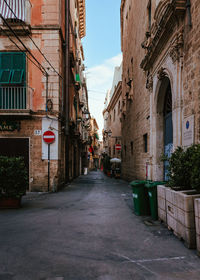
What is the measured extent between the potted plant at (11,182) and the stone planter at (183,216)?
4.78 meters

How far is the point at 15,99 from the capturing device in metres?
12.8

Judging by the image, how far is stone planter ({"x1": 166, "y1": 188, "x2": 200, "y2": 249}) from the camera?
418 cm

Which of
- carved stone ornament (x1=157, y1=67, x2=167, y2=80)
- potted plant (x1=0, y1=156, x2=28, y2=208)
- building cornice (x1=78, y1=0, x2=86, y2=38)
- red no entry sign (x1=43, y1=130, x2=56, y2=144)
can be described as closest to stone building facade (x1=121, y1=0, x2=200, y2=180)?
carved stone ornament (x1=157, y1=67, x2=167, y2=80)

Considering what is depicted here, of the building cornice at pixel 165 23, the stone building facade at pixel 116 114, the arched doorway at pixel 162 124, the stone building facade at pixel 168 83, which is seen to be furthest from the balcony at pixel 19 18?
the stone building facade at pixel 116 114

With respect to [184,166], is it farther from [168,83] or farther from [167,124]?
[168,83]

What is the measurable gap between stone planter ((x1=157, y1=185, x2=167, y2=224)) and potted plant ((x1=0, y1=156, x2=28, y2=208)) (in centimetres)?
427

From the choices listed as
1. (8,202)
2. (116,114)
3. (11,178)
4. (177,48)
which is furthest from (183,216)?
(116,114)

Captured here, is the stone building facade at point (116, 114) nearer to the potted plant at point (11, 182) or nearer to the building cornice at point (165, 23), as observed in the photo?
the building cornice at point (165, 23)

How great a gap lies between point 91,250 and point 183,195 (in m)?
1.76

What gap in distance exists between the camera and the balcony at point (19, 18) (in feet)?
42.2

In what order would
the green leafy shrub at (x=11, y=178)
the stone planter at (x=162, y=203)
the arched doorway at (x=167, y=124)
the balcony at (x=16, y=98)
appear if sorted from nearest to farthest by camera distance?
the stone planter at (x=162, y=203)
the green leafy shrub at (x=11, y=178)
the arched doorway at (x=167, y=124)
the balcony at (x=16, y=98)

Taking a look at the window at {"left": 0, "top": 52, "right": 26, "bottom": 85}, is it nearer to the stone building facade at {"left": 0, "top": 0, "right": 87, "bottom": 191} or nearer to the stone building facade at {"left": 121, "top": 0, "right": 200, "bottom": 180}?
the stone building facade at {"left": 0, "top": 0, "right": 87, "bottom": 191}

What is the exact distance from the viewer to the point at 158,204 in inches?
242

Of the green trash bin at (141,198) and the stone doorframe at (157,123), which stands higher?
the stone doorframe at (157,123)
